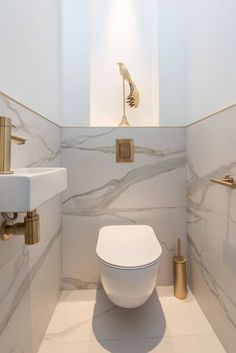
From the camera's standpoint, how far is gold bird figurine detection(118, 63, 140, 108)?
1.63 m

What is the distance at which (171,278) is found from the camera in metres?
1.56

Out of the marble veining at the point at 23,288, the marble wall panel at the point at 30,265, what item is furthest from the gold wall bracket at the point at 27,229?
the marble veining at the point at 23,288

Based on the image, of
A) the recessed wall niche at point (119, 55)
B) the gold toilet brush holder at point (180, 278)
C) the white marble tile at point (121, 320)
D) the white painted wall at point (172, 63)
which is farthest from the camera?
the recessed wall niche at point (119, 55)

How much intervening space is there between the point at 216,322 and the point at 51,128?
4.58 feet

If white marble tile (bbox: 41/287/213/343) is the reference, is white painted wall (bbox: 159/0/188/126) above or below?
above

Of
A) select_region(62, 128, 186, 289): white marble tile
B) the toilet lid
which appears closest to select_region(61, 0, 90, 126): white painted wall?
select_region(62, 128, 186, 289): white marble tile

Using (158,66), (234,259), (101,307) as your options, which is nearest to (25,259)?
(101,307)

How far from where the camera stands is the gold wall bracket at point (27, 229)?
0.66m

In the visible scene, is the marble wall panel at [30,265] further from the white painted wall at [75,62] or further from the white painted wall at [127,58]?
the white painted wall at [75,62]

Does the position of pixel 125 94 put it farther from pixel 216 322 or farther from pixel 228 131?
pixel 216 322

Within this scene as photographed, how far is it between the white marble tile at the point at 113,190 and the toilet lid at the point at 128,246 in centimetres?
21

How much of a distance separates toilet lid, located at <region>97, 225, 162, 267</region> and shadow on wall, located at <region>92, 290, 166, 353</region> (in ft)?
1.47

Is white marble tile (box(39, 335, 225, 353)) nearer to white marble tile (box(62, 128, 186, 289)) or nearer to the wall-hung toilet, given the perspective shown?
the wall-hung toilet

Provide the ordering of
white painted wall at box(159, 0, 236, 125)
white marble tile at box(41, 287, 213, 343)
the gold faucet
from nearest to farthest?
the gold faucet, white painted wall at box(159, 0, 236, 125), white marble tile at box(41, 287, 213, 343)
